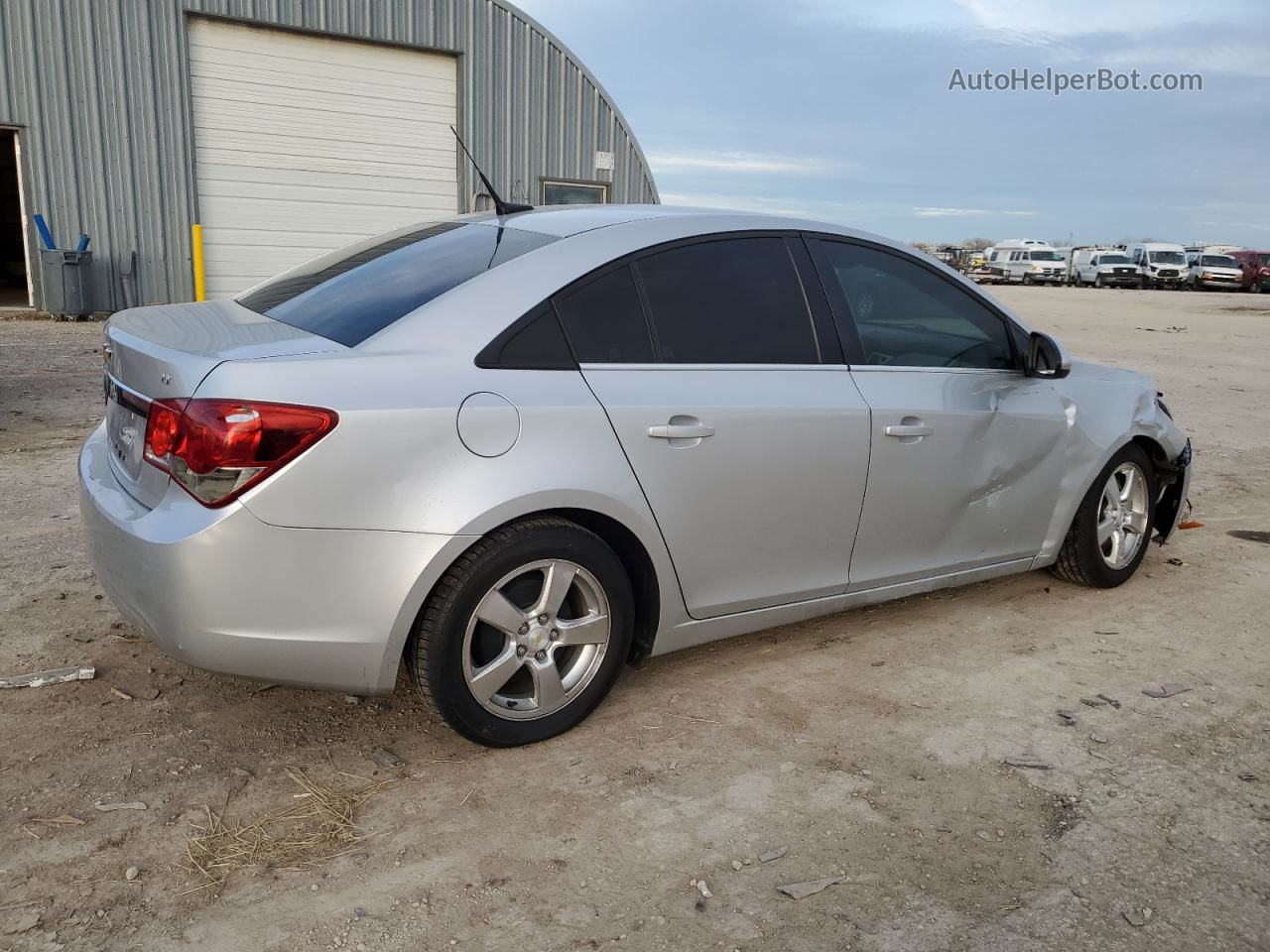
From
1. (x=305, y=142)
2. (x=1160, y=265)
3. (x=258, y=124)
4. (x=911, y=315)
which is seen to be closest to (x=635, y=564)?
(x=911, y=315)

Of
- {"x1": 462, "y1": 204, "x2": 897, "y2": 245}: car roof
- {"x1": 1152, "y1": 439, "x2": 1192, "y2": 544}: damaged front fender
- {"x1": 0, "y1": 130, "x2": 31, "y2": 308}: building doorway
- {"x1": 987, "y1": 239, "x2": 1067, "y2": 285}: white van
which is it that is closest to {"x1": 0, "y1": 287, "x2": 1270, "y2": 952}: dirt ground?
{"x1": 1152, "y1": 439, "x2": 1192, "y2": 544}: damaged front fender

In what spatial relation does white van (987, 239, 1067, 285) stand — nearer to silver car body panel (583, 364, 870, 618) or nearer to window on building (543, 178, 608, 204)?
window on building (543, 178, 608, 204)

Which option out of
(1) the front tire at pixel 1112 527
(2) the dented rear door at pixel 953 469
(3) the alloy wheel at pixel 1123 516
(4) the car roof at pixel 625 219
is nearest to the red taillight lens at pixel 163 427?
(4) the car roof at pixel 625 219

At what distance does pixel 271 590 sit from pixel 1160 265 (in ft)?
152

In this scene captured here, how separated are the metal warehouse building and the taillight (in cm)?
1357

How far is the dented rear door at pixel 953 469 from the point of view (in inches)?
146

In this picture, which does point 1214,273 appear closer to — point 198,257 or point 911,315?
point 198,257

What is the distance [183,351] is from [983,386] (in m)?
2.82

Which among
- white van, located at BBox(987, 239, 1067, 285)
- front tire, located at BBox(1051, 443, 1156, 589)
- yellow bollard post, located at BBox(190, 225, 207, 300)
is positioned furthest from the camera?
white van, located at BBox(987, 239, 1067, 285)

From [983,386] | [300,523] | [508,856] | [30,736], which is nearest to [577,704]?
[508,856]

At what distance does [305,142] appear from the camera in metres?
15.6

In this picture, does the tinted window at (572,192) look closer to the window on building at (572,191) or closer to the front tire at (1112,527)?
the window on building at (572,191)

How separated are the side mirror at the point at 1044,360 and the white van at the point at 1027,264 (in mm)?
48048

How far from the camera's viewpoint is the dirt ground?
2.38m
